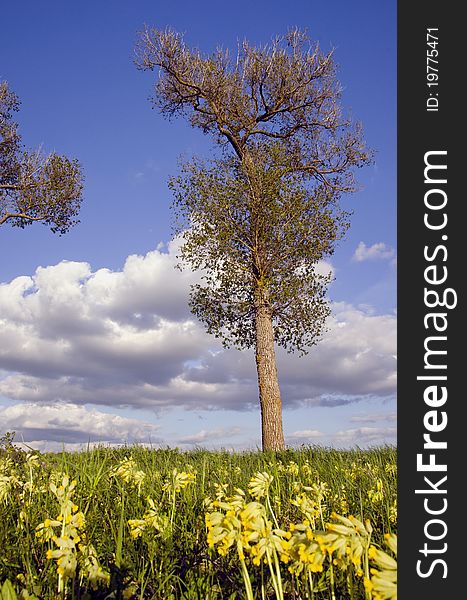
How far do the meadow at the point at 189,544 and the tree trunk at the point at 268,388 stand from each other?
369 inches

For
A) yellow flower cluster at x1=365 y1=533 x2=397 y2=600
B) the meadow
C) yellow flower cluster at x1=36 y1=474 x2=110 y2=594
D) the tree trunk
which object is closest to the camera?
yellow flower cluster at x1=365 y1=533 x2=397 y2=600

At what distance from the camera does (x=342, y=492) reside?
5.64m

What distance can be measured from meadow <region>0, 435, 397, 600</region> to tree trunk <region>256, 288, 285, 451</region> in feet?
30.7

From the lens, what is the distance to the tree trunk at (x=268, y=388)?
1558 cm

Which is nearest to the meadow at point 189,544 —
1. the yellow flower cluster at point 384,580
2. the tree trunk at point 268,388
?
the yellow flower cluster at point 384,580

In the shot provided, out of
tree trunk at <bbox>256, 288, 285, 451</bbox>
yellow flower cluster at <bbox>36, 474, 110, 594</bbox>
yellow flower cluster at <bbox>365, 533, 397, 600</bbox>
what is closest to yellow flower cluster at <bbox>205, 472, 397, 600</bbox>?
yellow flower cluster at <bbox>365, 533, 397, 600</bbox>

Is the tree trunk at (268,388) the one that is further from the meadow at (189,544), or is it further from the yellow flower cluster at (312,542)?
the yellow flower cluster at (312,542)

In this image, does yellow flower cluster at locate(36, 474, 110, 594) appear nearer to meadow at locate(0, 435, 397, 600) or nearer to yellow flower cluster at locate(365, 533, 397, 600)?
meadow at locate(0, 435, 397, 600)

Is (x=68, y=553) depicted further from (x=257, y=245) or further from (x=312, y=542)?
(x=257, y=245)

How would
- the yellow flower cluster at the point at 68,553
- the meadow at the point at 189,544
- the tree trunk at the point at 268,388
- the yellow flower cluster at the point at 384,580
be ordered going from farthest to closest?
the tree trunk at the point at 268,388 < the yellow flower cluster at the point at 68,553 < the meadow at the point at 189,544 < the yellow flower cluster at the point at 384,580

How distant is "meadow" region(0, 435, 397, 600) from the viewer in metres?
2.00

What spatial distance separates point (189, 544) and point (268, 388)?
11978 millimetres

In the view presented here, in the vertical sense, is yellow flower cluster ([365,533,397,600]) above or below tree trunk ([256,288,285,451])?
below

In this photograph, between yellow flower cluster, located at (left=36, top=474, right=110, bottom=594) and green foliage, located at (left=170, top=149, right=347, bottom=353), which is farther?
green foliage, located at (left=170, top=149, right=347, bottom=353)
